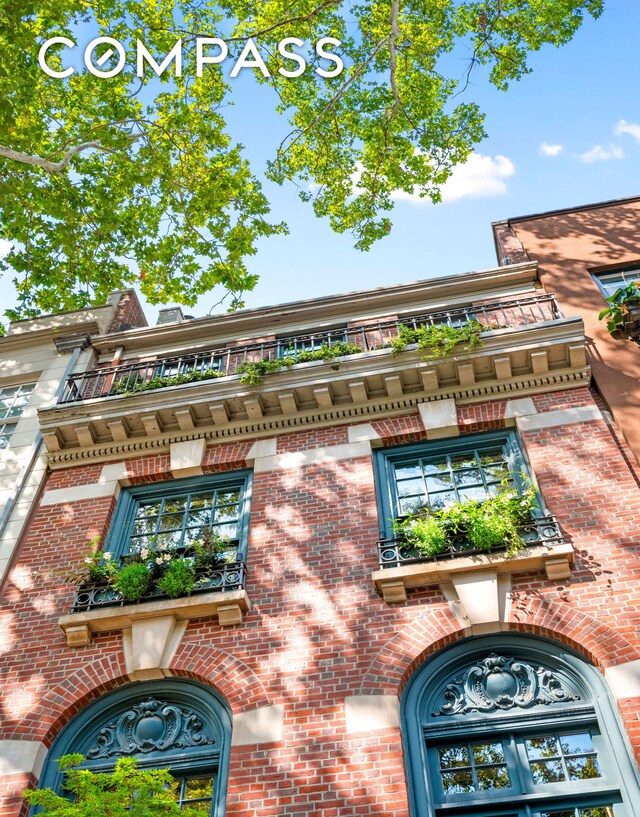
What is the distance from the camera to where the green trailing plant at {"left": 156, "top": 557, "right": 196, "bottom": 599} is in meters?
9.30

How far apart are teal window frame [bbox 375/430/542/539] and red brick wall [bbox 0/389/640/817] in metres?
0.19

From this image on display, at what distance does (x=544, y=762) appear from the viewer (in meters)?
7.46

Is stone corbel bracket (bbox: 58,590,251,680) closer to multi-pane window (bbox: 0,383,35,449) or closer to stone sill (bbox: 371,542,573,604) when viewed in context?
stone sill (bbox: 371,542,573,604)

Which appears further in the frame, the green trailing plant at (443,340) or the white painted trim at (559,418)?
the green trailing plant at (443,340)

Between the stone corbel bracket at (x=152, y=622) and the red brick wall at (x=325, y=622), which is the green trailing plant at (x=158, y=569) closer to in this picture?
the stone corbel bracket at (x=152, y=622)

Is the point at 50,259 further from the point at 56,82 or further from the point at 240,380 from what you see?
the point at 240,380

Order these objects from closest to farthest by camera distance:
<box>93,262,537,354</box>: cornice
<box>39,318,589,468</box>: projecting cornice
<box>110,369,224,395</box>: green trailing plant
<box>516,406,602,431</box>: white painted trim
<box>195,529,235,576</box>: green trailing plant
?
<box>195,529,235,576</box>: green trailing plant
<box>516,406,602,431</box>: white painted trim
<box>39,318,589,468</box>: projecting cornice
<box>110,369,224,395</box>: green trailing plant
<box>93,262,537,354</box>: cornice

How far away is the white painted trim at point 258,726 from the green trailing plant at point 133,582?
2191 millimetres

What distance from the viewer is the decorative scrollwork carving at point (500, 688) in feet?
26.0

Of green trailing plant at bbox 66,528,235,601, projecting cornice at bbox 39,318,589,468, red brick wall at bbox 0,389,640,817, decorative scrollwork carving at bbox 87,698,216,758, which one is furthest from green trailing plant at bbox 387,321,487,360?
decorative scrollwork carving at bbox 87,698,216,758

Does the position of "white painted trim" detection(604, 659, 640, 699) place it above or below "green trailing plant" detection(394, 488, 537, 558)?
below

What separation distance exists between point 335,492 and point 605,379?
4444mm

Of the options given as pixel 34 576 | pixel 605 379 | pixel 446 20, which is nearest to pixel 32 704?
pixel 34 576

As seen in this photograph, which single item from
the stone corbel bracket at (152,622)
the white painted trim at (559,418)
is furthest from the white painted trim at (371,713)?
the white painted trim at (559,418)
